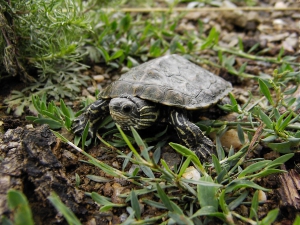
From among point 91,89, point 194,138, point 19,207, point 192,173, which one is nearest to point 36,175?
point 19,207

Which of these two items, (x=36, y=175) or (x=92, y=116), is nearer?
(x=36, y=175)

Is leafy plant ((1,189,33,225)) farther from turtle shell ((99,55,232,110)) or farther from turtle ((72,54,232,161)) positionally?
turtle shell ((99,55,232,110))

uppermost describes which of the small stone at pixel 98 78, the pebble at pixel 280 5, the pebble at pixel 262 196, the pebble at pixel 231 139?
the pebble at pixel 280 5

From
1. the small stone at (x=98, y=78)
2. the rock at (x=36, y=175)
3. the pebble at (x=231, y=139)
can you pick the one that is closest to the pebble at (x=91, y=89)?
the small stone at (x=98, y=78)

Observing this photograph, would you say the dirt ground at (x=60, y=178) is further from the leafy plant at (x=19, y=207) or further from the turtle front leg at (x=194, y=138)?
the leafy plant at (x=19, y=207)

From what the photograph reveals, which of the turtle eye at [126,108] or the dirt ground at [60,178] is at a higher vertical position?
the turtle eye at [126,108]

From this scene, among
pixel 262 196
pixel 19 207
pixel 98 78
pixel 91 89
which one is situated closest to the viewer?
pixel 19 207

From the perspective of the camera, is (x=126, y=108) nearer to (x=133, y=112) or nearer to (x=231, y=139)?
(x=133, y=112)
